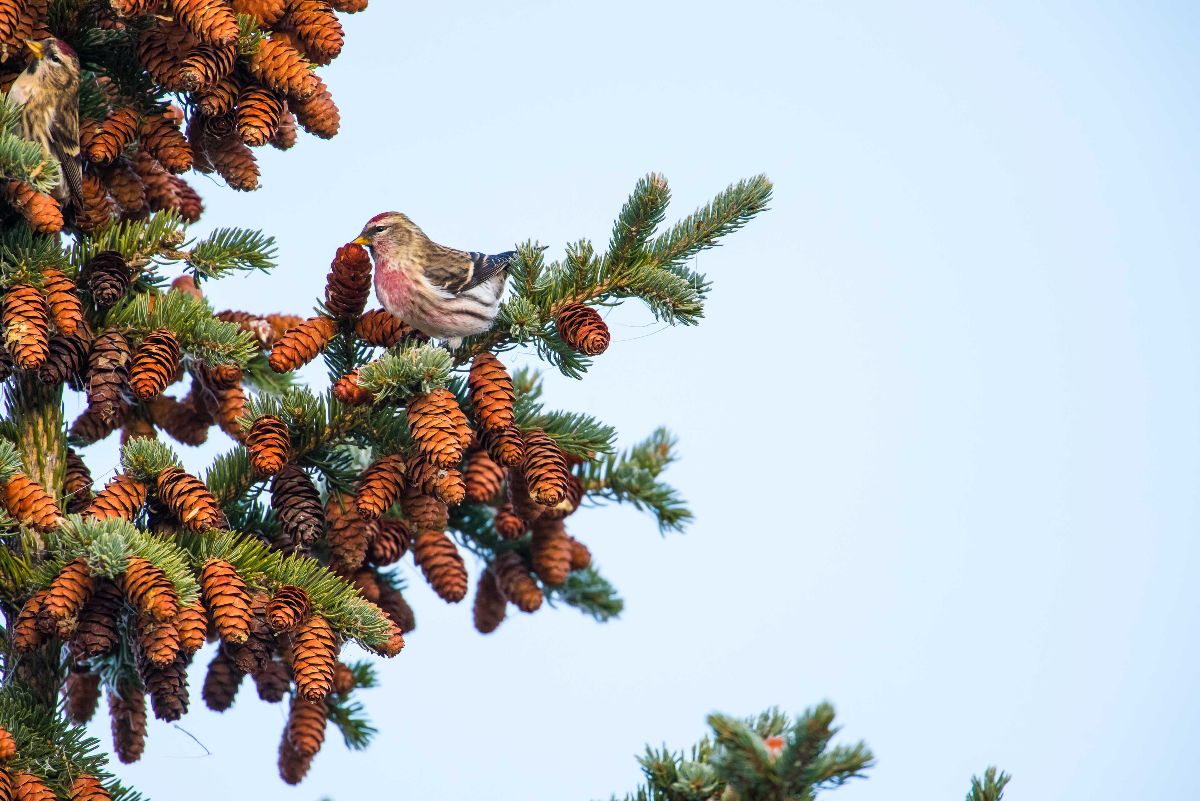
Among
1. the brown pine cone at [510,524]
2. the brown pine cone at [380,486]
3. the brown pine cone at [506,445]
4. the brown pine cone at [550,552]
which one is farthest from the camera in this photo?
the brown pine cone at [550,552]

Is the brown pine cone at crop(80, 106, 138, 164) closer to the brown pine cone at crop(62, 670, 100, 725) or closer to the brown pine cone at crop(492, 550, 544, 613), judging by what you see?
the brown pine cone at crop(62, 670, 100, 725)

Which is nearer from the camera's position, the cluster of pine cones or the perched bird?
the cluster of pine cones

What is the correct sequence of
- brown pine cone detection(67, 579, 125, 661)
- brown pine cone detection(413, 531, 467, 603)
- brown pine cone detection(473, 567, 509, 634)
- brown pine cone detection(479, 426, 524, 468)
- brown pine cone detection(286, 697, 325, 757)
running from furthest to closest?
brown pine cone detection(473, 567, 509, 634)
brown pine cone detection(413, 531, 467, 603)
brown pine cone detection(286, 697, 325, 757)
brown pine cone detection(479, 426, 524, 468)
brown pine cone detection(67, 579, 125, 661)

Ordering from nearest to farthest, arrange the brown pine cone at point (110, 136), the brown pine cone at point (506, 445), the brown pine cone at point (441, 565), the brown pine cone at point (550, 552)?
the brown pine cone at point (506, 445), the brown pine cone at point (110, 136), the brown pine cone at point (441, 565), the brown pine cone at point (550, 552)

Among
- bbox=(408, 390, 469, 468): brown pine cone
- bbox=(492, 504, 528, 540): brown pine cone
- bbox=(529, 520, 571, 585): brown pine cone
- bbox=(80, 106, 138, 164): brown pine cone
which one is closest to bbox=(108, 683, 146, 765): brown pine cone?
bbox=(408, 390, 469, 468): brown pine cone

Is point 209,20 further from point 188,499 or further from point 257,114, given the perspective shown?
point 188,499

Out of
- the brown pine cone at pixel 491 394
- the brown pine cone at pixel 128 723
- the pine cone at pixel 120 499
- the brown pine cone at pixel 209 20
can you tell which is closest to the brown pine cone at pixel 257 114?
the brown pine cone at pixel 209 20

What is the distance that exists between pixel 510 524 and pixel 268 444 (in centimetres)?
102

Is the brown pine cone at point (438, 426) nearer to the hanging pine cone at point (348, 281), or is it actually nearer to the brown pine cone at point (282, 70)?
the hanging pine cone at point (348, 281)

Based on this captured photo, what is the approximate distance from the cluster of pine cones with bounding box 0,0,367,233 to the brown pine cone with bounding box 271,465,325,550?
86 cm

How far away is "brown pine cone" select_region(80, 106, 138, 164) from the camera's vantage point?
346 cm

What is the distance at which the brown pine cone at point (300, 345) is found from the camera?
3.41m

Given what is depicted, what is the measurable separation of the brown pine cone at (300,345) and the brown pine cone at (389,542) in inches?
20.2

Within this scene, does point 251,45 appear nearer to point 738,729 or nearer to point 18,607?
point 18,607
